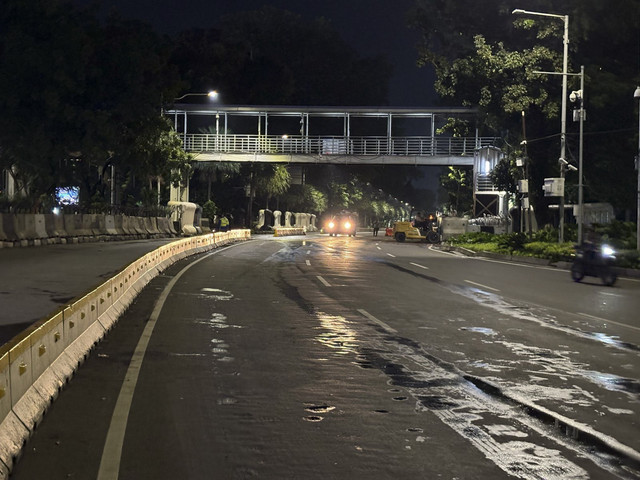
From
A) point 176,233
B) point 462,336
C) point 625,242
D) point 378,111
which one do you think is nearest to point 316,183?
point 378,111

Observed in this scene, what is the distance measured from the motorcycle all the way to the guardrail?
1362 centimetres

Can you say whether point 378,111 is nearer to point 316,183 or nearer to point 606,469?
point 316,183

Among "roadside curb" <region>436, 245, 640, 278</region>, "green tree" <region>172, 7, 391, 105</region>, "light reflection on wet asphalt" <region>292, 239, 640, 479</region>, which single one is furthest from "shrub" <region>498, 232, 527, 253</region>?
"green tree" <region>172, 7, 391, 105</region>

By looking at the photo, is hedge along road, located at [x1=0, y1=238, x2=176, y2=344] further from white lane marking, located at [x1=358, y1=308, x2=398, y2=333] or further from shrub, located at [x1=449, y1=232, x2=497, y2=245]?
shrub, located at [x1=449, y1=232, x2=497, y2=245]

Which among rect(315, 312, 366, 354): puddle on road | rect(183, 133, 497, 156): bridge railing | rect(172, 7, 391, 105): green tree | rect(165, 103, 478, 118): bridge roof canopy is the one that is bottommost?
rect(315, 312, 366, 354): puddle on road

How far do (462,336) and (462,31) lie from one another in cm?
4946

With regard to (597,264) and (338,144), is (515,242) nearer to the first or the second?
(597,264)

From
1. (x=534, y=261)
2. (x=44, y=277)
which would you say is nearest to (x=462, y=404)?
(x=44, y=277)

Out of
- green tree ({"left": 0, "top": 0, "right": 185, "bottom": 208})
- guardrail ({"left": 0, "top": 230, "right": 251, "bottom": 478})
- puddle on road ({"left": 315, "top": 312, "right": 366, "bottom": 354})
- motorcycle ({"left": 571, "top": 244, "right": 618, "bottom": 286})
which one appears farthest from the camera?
green tree ({"left": 0, "top": 0, "right": 185, "bottom": 208})

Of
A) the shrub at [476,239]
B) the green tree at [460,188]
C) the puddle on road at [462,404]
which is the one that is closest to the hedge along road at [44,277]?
the puddle on road at [462,404]

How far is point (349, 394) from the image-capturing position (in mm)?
8547

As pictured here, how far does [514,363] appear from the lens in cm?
1053

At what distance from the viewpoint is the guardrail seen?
20.7 feet

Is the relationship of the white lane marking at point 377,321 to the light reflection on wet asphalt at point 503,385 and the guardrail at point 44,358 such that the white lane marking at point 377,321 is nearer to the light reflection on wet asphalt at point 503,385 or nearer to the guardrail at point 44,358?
the light reflection on wet asphalt at point 503,385
